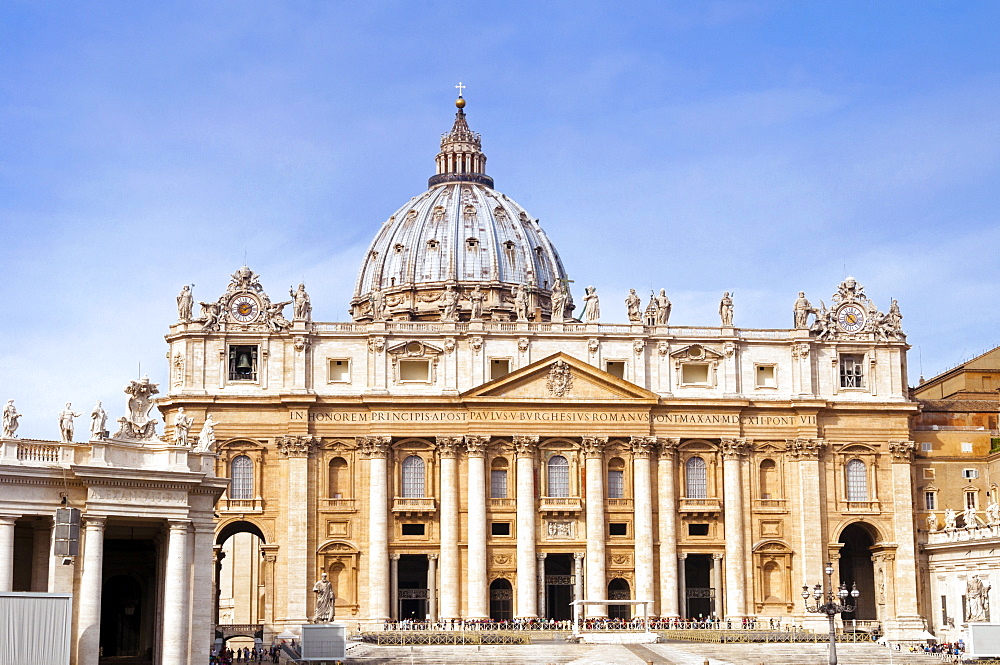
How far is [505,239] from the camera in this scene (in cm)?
13438

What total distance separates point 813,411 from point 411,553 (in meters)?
24.9

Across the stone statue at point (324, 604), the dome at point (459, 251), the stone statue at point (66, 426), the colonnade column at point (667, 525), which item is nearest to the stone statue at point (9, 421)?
the stone statue at point (66, 426)

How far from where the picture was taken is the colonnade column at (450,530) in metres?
87.9

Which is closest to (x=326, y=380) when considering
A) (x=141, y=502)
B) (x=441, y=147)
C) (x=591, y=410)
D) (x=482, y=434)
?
(x=482, y=434)

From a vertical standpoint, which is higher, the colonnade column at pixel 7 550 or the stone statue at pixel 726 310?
the stone statue at pixel 726 310

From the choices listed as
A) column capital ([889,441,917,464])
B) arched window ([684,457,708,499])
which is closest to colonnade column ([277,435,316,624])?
arched window ([684,457,708,499])

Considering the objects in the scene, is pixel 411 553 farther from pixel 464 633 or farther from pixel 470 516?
pixel 464 633

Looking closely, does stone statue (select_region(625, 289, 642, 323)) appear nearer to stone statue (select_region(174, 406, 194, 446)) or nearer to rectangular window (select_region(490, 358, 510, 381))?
rectangular window (select_region(490, 358, 510, 381))

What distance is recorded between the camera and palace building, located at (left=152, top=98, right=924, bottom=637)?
290ft

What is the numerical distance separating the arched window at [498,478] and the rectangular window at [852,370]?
2118 cm

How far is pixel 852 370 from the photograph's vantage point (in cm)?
9444

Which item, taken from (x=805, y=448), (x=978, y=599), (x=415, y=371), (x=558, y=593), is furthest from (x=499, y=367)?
(x=978, y=599)

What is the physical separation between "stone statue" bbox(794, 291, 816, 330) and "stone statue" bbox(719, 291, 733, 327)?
3997mm

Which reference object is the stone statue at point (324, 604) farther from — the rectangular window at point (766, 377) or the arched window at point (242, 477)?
the rectangular window at point (766, 377)
